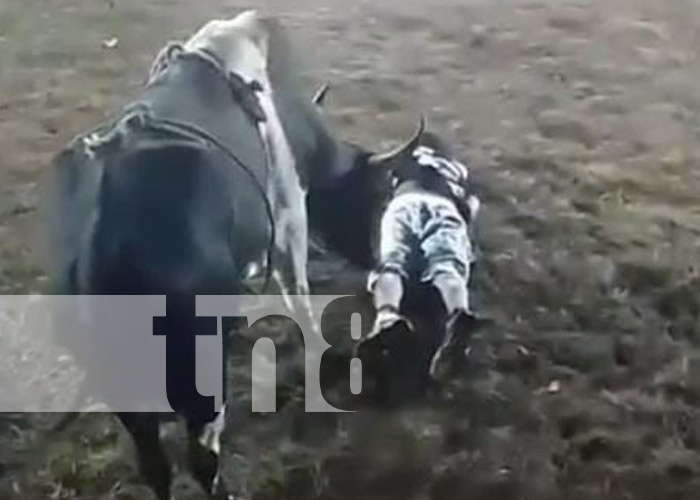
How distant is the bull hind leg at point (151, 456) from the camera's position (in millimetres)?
1023

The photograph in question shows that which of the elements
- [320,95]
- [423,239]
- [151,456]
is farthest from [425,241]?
[151,456]

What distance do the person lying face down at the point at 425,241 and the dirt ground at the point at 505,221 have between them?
2 cm

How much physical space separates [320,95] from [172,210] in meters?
A: 0.17

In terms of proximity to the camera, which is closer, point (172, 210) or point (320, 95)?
point (172, 210)

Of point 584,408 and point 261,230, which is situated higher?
point 261,230

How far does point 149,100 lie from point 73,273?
13 cm

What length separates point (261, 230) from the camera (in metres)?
1.03

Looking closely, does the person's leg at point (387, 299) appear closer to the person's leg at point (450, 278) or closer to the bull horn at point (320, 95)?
the person's leg at point (450, 278)

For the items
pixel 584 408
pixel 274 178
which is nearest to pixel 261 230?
pixel 274 178

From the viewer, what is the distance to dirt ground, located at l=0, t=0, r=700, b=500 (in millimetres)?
1051

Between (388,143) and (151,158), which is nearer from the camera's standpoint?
(151,158)

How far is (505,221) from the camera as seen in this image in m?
1.10

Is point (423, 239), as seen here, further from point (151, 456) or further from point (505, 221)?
point (151, 456)

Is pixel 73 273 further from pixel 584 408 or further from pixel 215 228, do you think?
pixel 584 408
